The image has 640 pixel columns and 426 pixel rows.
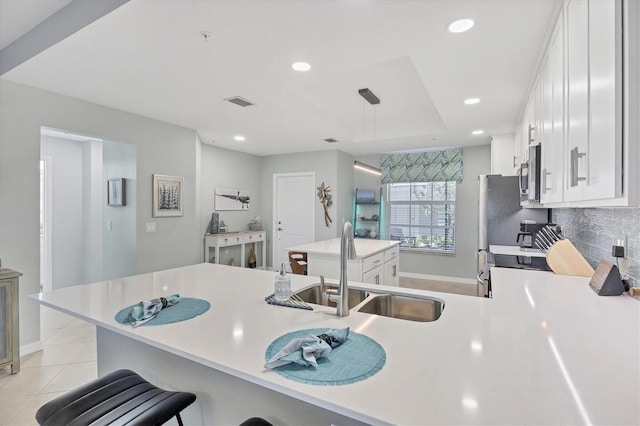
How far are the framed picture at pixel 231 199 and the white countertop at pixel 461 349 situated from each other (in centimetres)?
399

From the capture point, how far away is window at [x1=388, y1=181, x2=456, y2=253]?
566 centimetres

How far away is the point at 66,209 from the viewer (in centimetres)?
471

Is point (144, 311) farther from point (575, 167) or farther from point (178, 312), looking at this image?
point (575, 167)

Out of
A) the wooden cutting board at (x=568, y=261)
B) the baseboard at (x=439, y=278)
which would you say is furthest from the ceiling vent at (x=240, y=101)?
the baseboard at (x=439, y=278)

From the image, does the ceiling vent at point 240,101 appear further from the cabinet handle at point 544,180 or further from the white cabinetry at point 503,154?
the white cabinetry at point 503,154

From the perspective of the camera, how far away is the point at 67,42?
2.07 meters

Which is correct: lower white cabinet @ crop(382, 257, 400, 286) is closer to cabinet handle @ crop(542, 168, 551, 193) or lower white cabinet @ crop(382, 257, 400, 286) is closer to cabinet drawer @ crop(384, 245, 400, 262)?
cabinet drawer @ crop(384, 245, 400, 262)

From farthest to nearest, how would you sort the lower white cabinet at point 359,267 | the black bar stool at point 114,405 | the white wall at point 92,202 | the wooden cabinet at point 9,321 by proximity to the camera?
the white wall at point 92,202
the lower white cabinet at point 359,267
the wooden cabinet at point 9,321
the black bar stool at point 114,405

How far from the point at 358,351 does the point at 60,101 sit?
3644 mm

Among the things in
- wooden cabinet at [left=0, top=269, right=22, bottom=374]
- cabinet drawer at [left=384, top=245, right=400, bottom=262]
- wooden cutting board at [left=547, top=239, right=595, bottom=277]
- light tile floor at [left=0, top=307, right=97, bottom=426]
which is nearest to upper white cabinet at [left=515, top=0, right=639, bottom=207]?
wooden cutting board at [left=547, top=239, right=595, bottom=277]

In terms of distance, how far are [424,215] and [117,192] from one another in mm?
4941

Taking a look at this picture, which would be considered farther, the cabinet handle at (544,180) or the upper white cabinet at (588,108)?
the cabinet handle at (544,180)

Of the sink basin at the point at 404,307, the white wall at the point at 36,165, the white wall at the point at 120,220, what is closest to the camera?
the sink basin at the point at 404,307

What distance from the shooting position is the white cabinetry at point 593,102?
0.92m
